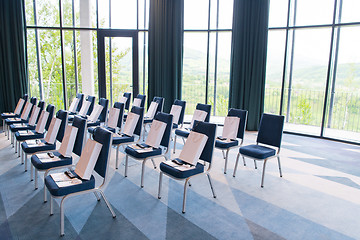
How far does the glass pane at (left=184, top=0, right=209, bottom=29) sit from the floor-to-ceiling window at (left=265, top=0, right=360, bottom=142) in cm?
182

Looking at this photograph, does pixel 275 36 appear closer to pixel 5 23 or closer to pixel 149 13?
pixel 149 13

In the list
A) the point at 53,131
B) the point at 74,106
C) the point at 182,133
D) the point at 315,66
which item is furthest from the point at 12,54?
the point at 315,66

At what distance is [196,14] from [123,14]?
7.28 feet

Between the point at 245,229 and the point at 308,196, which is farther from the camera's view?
the point at 308,196

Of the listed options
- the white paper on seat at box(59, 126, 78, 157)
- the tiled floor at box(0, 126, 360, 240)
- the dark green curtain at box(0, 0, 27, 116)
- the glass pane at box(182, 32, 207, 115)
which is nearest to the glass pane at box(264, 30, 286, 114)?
the glass pane at box(182, 32, 207, 115)

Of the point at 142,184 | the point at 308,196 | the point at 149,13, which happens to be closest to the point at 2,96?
the point at 149,13

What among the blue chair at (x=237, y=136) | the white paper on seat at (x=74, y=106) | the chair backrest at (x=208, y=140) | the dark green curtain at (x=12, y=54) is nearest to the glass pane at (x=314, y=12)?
the blue chair at (x=237, y=136)

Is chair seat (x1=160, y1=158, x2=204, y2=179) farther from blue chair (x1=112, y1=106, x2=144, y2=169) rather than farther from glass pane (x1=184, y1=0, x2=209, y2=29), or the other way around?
glass pane (x1=184, y1=0, x2=209, y2=29)

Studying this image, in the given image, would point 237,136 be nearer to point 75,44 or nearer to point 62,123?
point 62,123

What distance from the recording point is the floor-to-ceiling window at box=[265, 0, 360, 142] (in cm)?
654

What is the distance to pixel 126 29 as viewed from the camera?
27.3ft

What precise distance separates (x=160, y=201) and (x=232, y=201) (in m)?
0.91

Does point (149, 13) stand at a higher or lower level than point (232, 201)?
higher

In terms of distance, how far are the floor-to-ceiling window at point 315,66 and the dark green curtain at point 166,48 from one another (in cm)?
251
